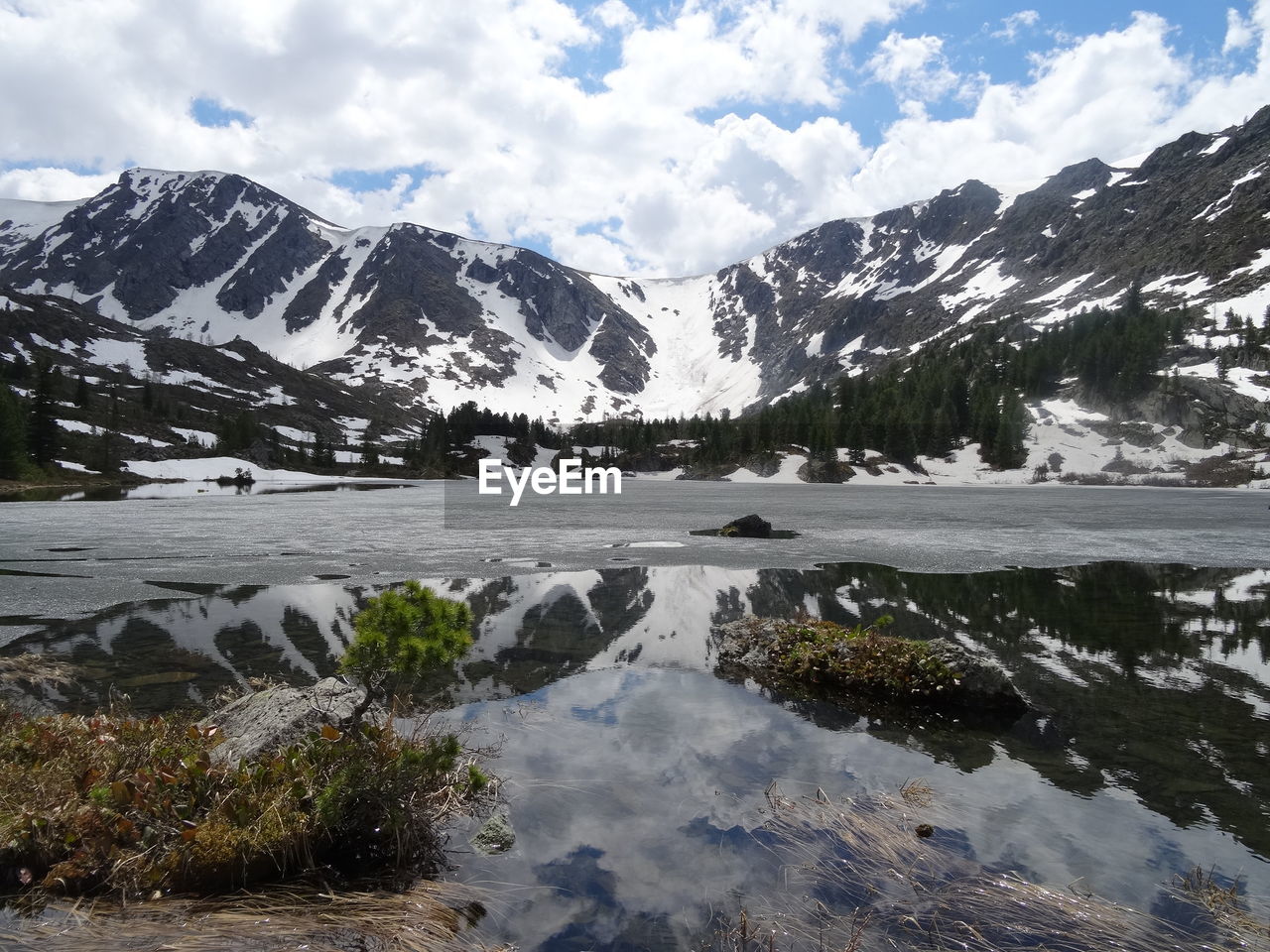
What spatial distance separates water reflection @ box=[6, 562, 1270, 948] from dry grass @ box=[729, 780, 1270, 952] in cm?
56

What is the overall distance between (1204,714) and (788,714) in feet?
21.4

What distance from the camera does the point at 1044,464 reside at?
154 metres

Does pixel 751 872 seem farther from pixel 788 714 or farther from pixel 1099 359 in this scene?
pixel 1099 359

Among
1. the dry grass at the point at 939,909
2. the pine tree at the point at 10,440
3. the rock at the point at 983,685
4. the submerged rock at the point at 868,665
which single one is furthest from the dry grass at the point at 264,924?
the pine tree at the point at 10,440

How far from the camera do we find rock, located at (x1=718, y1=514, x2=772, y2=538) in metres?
38.9

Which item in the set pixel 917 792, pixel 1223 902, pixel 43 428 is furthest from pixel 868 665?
pixel 43 428

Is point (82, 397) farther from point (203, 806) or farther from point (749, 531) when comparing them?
point (203, 806)

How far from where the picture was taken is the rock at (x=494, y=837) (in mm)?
6652

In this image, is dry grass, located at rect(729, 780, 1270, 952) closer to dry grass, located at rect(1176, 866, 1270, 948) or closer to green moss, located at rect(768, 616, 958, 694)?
dry grass, located at rect(1176, 866, 1270, 948)

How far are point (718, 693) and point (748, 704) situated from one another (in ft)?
2.28

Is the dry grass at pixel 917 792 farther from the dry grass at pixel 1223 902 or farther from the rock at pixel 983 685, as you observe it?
the rock at pixel 983 685

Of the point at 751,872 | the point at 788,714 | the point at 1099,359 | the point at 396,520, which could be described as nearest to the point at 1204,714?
the point at 788,714

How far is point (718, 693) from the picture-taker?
11.8 meters

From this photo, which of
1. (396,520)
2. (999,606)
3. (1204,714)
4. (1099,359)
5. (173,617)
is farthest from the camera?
(1099,359)
